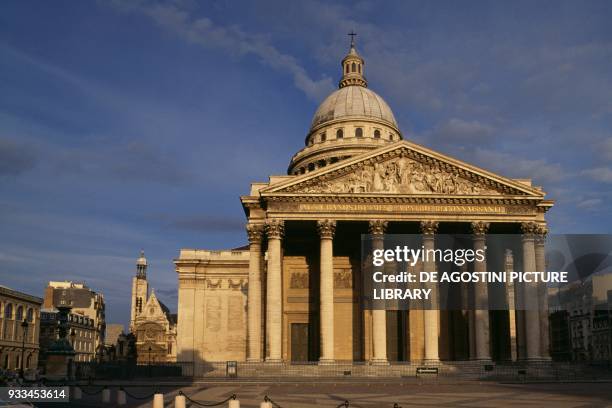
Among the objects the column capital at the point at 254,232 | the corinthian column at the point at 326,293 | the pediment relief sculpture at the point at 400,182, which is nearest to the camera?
the corinthian column at the point at 326,293

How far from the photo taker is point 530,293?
4991 cm

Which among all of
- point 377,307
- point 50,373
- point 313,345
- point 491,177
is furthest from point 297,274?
point 50,373

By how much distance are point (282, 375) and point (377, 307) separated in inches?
354

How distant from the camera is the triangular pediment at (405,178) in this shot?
4966 cm

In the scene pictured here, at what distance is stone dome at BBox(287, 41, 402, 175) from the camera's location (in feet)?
272

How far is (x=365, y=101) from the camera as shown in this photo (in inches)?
3526

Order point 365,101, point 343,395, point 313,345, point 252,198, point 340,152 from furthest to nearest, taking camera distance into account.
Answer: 1. point 365,101
2. point 340,152
3. point 313,345
4. point 252,198
5. point 343,395

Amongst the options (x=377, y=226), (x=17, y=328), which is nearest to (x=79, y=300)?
(x=17, y=328)

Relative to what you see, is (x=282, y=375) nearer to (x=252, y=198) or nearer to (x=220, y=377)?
(x=220, y=377)

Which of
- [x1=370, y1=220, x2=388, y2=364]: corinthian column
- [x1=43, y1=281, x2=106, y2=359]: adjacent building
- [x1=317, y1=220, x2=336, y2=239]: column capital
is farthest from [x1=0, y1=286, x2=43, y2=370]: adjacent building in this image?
[x1=370, y1=220, x2=388, y2=364]: corinthian column

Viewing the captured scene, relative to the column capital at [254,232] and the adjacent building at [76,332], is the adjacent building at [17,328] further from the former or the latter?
the column capital at [254,232]

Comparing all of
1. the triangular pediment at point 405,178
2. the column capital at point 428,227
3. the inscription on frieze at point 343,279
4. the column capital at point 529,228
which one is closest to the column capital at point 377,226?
the triangular pediment at point 405,178

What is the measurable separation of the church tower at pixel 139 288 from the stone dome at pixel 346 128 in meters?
72.5

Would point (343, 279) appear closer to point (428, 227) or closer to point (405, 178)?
point (428, 227)
